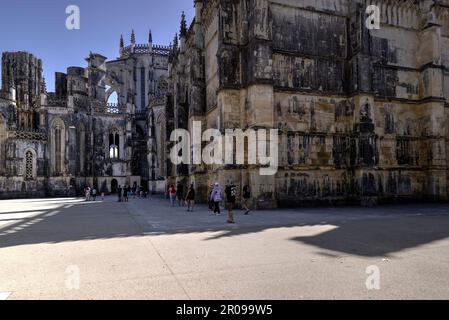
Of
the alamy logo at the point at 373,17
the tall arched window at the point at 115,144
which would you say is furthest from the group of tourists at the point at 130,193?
the alamy logo at the point at 373,17

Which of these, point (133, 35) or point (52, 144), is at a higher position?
point (133, 35)

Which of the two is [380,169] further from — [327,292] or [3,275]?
[3,275]

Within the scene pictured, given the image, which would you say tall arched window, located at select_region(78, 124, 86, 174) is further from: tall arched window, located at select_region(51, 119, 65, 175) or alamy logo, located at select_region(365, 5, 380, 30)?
alamy logo, located at select_region(365, 5, 380, 30)

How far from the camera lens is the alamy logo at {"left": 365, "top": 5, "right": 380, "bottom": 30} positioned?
20.4m

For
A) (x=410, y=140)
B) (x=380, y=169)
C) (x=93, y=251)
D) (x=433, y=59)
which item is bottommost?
(x=93, y=251)

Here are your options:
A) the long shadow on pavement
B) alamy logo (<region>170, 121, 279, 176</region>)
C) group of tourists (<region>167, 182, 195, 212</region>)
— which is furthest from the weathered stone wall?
the long shadow on pavement

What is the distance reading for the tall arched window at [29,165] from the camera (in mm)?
42619

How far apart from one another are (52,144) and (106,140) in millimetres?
6873

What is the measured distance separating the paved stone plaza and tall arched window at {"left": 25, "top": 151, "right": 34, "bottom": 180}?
36.1 m

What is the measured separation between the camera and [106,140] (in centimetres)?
4856

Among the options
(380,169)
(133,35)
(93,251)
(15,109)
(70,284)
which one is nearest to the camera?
(70,284)

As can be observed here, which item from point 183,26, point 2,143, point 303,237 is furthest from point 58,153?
point 303,237

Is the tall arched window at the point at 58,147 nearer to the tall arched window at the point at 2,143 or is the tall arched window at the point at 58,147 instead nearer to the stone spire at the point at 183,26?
the tall arched window at the point at 2,143
